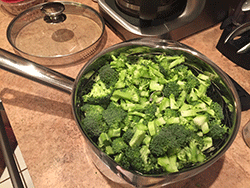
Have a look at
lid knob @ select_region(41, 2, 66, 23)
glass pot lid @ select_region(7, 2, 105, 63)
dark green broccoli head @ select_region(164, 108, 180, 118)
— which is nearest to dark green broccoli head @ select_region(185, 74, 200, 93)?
dark green broccoli head @ select_region(164, 108, 180, 118)

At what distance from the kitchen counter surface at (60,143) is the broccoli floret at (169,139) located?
185mm

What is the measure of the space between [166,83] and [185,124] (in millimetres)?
155

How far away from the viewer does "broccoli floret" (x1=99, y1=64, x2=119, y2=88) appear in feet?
2.18

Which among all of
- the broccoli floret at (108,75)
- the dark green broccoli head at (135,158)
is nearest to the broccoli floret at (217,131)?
the dark green broccoli head at (135,158)

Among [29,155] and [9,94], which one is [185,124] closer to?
[29,155]

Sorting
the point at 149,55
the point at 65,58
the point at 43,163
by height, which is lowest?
the point at 43,163

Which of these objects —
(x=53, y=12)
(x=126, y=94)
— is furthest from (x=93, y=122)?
(x=53, y=12)

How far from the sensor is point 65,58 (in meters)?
0.91

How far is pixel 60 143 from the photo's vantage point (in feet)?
2.38

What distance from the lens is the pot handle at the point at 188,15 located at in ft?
2.94

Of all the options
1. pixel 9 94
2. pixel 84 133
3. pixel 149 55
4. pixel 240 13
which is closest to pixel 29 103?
pixel 9 94

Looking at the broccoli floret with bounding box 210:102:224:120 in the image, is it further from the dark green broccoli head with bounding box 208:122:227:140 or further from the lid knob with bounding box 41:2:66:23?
the lid knob with bounding box 41:2:66:23

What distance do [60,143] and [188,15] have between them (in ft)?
2.54

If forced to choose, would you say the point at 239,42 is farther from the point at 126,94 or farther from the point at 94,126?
the point at 94,126
